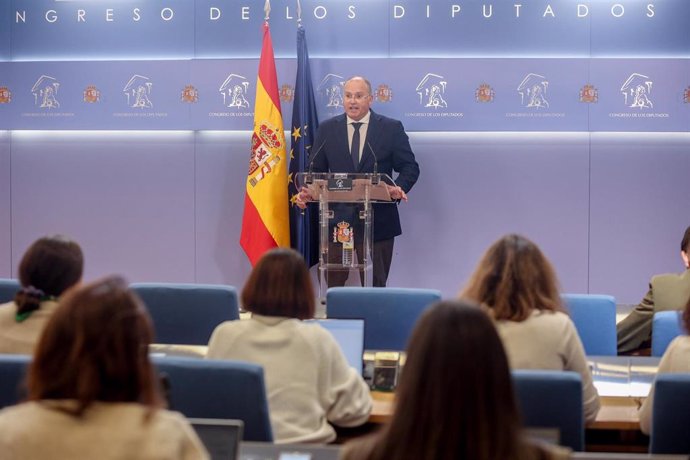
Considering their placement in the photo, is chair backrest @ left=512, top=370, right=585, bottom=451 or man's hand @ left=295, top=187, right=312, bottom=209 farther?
man's hand @ left=295, top=187, right=312, bottom=209

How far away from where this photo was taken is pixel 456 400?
60.2 inches

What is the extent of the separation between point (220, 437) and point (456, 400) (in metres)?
0.80

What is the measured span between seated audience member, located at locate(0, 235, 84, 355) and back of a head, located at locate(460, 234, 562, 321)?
1409 mm

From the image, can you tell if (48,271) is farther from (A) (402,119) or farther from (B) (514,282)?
(A) (402,119)

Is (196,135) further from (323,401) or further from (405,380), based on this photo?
(405,380)

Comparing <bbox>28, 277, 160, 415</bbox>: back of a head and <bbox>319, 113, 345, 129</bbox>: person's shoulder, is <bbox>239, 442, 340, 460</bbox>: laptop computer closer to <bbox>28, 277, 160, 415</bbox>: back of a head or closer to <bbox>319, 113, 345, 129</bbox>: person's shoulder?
<bbox>28, 277, 160, 415</bbox>: back of a head

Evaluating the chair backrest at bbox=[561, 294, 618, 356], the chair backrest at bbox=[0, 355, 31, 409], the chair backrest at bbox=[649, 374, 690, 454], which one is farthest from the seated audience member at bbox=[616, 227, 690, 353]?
the chair backrest at bbox=[0, 355, 31, 409]

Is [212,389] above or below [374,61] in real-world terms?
below

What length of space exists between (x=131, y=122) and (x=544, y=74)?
3.42 meters

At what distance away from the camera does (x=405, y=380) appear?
158cm

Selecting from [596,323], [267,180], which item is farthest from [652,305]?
[267,180]

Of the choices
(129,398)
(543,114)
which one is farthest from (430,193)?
(129,398)

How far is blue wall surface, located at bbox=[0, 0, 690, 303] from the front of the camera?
746cm

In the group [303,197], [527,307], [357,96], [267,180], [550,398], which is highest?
[357,96]
